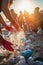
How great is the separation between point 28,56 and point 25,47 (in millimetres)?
339

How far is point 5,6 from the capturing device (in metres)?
3.81

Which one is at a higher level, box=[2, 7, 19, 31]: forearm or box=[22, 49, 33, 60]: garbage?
box=[2, 7, 19, 31]: forearm

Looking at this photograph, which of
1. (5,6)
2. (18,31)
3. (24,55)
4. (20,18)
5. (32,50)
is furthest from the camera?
(20,18)

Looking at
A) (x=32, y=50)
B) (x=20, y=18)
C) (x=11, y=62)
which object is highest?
(x=20, y=18)

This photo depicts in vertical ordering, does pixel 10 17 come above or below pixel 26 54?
above

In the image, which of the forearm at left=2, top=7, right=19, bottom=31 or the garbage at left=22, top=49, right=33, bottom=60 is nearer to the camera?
the garbage at left=22, top=49, right=33, bottom=60

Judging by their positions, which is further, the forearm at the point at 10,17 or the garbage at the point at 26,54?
the forearm at the point at 10,17

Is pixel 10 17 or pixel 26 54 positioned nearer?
pixel 26 54

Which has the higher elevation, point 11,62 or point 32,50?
point 32,50

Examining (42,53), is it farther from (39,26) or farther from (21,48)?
(39,26)

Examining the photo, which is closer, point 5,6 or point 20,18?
point 5,6

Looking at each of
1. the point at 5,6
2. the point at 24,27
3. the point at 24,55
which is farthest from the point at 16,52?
the point at 24,27

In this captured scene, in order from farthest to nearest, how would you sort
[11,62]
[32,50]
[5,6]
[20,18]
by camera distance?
[20,18] → [5,6] → [32,50] → [11,62]

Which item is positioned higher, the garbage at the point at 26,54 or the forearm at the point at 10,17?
the forearm at the point at 10,17
